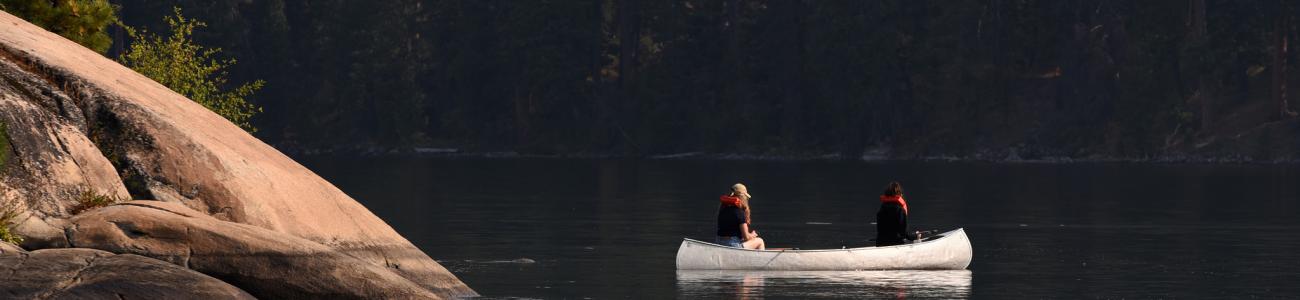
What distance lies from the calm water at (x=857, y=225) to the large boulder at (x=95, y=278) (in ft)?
22.1

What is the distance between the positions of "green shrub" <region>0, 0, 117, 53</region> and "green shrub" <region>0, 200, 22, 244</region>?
9.02 m

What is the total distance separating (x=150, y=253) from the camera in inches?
982

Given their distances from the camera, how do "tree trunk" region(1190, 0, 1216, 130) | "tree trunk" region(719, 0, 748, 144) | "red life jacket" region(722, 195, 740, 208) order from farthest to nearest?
"tree trunk" region(719, 0, 748, 144) → "tree trunk" region(1190, 0, 1216, 130) → "red life jacket" region(722, 195, 740, 208)

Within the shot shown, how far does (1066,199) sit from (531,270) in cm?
3223

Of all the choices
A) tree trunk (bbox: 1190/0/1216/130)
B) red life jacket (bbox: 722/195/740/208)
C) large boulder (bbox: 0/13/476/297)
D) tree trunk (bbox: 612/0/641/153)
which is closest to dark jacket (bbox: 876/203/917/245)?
red life jacket (bbox: 722/195/740/208)

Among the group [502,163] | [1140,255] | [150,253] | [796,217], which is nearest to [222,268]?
[150,253]

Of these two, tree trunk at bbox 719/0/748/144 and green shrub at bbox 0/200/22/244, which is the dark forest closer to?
tree trunk at bbox 719/0/748/144

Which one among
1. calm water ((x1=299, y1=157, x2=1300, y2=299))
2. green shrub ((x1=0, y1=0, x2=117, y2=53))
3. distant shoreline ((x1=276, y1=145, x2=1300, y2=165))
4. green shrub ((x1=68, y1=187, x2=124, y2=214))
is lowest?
distant shoreline ((x1=276, y1=145, x2=1300, y2=165))

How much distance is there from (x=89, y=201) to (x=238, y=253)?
8.54ft

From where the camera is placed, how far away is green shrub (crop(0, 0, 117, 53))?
34.1m

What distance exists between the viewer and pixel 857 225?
48688 millimetres

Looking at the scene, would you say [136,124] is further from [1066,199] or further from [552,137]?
[552,137]

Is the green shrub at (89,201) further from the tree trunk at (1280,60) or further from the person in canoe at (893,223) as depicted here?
the tree trunk at (1280,60)

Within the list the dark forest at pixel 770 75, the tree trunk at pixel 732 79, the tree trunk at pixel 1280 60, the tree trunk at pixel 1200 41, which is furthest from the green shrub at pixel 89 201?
the tree trunk at pixel 732 79
